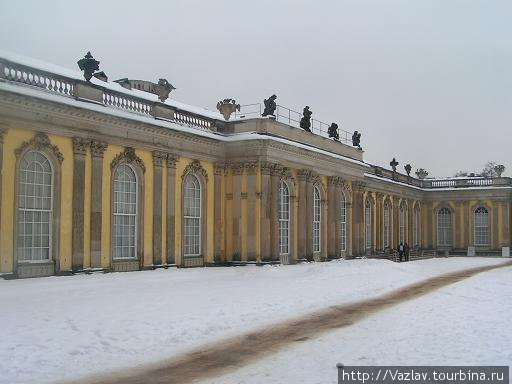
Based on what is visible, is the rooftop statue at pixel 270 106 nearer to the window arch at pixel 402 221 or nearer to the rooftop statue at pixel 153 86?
the rooftop statue at pixel 153 86

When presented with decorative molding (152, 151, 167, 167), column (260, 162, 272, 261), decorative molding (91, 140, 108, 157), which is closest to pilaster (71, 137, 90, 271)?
decorative molding (91, 140, 108, 157)

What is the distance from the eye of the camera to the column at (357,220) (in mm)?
38094

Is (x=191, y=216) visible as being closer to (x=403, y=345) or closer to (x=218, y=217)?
(x=218, y=217)

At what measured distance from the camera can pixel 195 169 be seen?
2714 cm

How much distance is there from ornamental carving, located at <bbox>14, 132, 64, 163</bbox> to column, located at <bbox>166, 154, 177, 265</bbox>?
5758 mm

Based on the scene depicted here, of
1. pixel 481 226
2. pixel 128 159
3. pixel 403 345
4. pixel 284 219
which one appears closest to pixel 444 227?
pixel 481 226

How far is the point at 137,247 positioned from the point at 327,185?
1428cm

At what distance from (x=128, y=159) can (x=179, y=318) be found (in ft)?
34.7

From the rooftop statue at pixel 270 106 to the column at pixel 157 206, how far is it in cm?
718

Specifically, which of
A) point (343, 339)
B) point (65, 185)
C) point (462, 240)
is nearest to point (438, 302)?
point (343, 339)

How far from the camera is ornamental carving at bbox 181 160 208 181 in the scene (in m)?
26.6

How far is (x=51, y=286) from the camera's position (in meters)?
17.8

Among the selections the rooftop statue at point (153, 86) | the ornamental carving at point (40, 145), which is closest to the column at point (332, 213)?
the rooftop statue at point (153, 86)

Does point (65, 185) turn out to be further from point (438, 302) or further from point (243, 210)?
point (438, 302)
